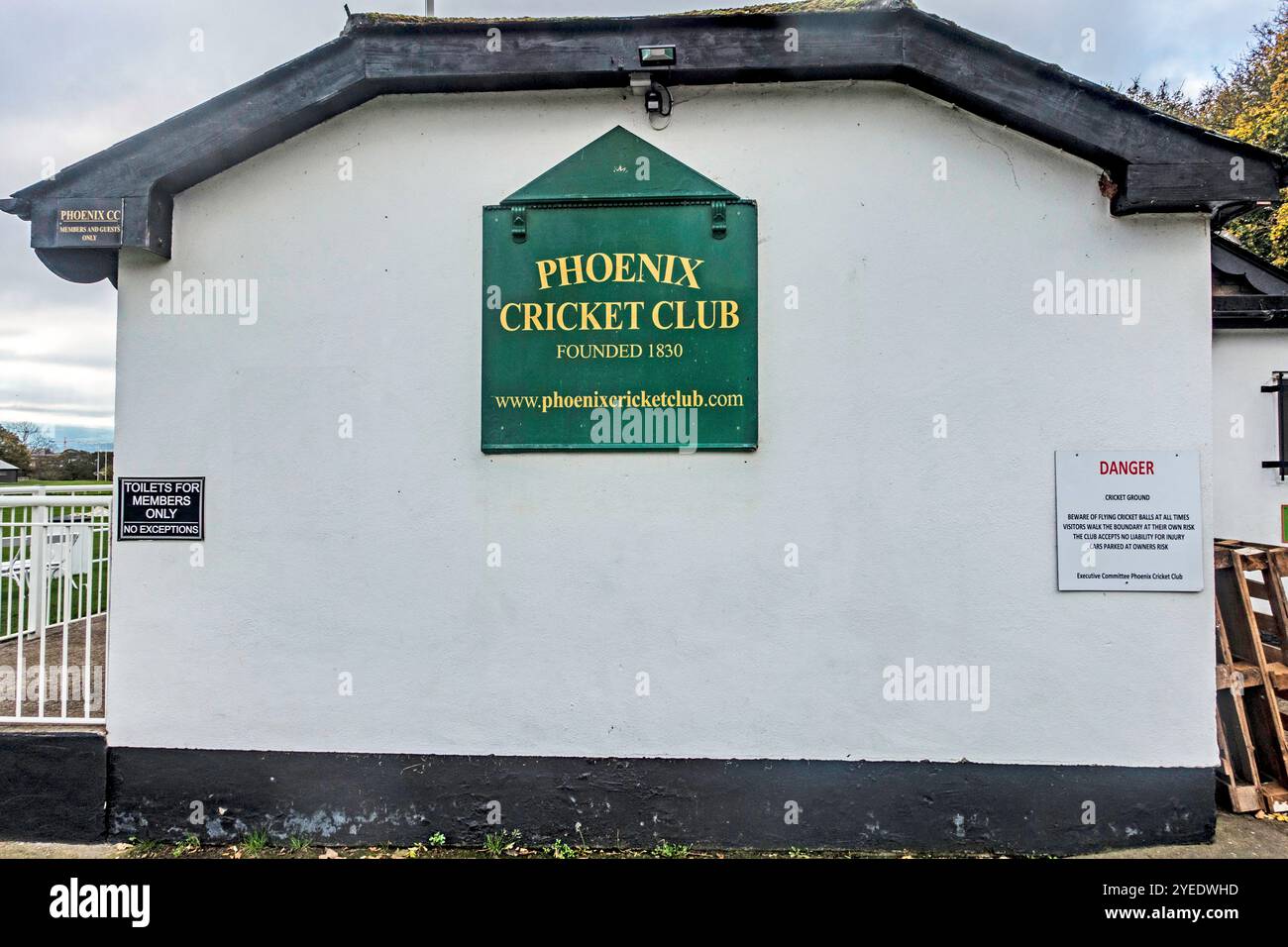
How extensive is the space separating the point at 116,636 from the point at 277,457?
1407 mm

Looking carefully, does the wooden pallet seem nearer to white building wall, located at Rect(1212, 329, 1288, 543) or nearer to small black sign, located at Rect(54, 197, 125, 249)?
white building wall, located at Rect(1212, 329, 1288, 543)

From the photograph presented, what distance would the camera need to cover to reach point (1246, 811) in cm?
450

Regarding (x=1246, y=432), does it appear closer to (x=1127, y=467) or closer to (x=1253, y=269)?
(x=1253, y=269)

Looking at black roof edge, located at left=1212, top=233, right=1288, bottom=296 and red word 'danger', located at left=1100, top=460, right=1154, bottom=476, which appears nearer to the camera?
red word 'danger', located at left=1100, top=460, right=1154, bottom=476

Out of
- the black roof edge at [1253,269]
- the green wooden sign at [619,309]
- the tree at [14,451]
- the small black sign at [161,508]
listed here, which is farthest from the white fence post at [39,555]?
the tree at [14,451]

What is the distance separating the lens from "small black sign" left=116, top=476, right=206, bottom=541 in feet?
14.6

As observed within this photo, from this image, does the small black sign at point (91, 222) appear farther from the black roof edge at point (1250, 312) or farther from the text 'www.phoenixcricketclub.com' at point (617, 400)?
the black roof edge at point (1250, 312)

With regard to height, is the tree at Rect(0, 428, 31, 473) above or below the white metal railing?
above

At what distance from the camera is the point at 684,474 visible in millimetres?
4273

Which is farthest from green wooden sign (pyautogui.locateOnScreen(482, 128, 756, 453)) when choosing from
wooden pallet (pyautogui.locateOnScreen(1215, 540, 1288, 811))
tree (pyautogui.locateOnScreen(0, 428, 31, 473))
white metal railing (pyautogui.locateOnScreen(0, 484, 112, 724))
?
tree (pyautogui.locateOnScreen(0, 428, 31, 473))

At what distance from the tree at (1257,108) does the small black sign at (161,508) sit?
12.2m

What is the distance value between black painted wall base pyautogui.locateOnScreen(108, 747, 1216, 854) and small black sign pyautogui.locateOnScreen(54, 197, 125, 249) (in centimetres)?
295

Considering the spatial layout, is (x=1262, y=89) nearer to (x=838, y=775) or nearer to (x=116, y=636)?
(x=838, y=775)
